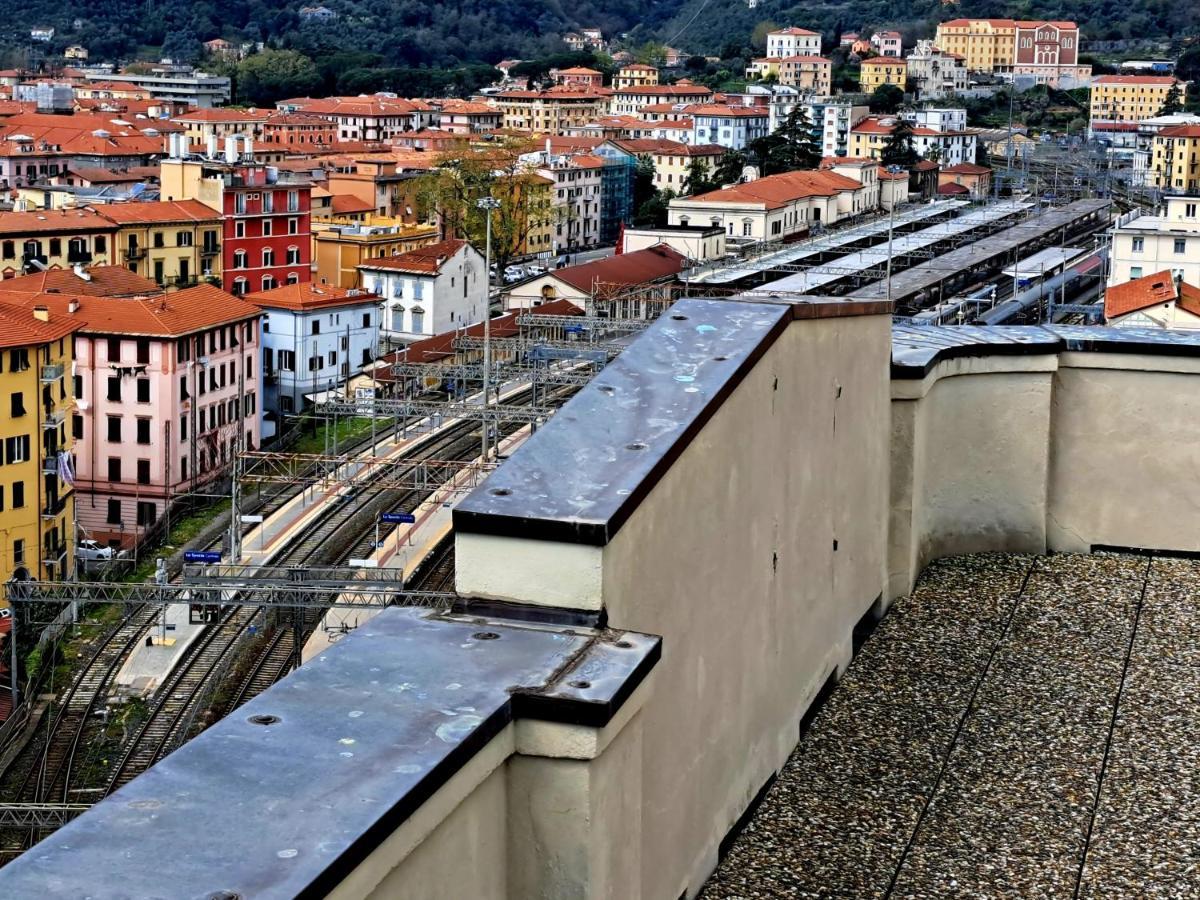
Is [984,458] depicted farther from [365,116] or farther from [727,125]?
[365,116]

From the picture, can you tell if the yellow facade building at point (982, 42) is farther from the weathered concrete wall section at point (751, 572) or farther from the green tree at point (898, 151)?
Result: the weathered concrete wall section at point (751, 572)

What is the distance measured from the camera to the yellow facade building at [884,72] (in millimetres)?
73875

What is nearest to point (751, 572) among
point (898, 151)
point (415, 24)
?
point (898, 151)

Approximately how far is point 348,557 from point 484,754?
15705 millimetres

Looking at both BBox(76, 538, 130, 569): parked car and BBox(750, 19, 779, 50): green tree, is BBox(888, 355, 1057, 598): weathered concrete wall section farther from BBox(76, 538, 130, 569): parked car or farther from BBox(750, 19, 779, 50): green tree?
BBox(750, 19, 779, 50): green tree

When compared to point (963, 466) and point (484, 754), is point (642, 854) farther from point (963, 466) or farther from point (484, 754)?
point (963, 466)

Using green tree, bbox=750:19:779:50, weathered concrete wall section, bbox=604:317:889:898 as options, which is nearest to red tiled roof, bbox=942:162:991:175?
green tree, bbox=750:19:779:50

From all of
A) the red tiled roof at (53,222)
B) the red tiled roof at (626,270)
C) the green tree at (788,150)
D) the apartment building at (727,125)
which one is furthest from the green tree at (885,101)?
the red tiled roof at (53,222)

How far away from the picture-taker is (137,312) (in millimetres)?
21578

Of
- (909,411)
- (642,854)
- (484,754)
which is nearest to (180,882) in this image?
(484,754)

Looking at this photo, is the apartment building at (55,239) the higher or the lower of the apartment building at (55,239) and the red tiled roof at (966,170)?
the lower

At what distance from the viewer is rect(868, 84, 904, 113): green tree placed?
6731 centimetres

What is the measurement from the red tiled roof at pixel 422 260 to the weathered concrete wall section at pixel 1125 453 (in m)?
26.3

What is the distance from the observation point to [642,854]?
2074 millimetres
